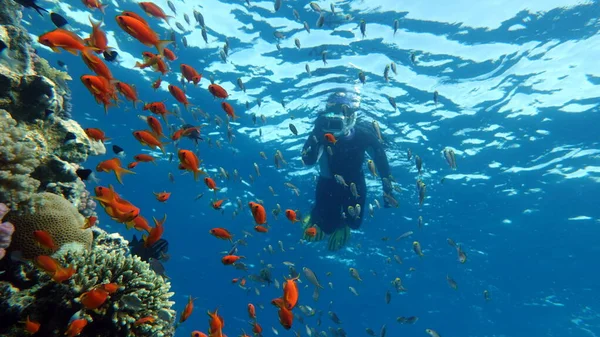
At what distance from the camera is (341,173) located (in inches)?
496

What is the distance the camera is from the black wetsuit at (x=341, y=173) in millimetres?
12047

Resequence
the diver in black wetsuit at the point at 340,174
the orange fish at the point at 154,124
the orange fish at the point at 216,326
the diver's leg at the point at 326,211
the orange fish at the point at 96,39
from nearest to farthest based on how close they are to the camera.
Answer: the orange fish at the point at 96,39
the orange fish at the point at 216,326
the orange fish at the point at 154,124
the diver in black wetsuit at the point at 340,174
the diver's leg at the point at 326,211

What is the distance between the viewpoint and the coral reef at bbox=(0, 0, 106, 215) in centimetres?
398

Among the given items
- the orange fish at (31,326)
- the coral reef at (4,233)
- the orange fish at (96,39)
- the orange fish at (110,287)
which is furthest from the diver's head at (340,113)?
the orange fish at (31,326)

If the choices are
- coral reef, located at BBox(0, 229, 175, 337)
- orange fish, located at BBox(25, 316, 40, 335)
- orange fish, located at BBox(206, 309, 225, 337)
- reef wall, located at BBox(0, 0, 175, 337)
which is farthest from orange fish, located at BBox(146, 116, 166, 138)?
orange fish, located at BBox(25, 316, 40, 335)

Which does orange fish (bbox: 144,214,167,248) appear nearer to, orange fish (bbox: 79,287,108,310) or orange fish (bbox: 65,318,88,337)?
orange fish (bbox: 79,287,108,310)

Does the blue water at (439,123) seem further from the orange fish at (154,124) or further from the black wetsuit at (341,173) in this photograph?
the orange fish at (154,124)

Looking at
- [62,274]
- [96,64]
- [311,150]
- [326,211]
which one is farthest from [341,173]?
[62,274]

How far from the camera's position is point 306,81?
15078mm

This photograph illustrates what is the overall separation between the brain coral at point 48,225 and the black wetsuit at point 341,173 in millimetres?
7958

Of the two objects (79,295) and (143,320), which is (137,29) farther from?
(143,320)

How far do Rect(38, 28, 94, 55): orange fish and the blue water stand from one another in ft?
30.3

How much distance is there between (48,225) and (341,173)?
9.77 m

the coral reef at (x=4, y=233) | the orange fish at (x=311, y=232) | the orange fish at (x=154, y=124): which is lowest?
the orange fish at (x=311, y=232)
